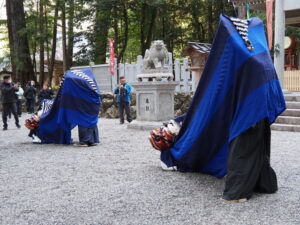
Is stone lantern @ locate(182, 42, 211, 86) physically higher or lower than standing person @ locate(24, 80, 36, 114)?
higher

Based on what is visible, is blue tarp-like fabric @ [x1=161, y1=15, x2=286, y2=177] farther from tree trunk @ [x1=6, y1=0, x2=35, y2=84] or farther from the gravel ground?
tree trunk @ [x1=6, y1=0, x2=35, y2=84]

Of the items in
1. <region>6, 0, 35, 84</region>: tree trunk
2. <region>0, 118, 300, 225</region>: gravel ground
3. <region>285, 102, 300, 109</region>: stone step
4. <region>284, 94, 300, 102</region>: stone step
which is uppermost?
<region>6, 0, 35, 84</region>: tree trunk

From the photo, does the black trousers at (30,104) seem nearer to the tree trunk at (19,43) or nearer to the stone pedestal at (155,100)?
the tree trunk at (19,43)

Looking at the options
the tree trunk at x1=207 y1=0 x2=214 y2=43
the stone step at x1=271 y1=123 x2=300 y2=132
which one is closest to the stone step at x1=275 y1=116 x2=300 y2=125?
the stone step at x1=271 y1=123 x2=300 y2=132

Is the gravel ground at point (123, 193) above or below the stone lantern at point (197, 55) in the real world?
below

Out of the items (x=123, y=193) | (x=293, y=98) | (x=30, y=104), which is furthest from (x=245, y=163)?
(x=30, y=104)

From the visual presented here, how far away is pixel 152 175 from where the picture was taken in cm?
555

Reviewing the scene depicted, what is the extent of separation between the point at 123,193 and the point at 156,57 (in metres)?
7.36

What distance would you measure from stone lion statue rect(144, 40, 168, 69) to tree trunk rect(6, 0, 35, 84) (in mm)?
12273

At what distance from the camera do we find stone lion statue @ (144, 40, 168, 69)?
37.8 ft

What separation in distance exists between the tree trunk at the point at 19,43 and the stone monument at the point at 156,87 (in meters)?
12.3

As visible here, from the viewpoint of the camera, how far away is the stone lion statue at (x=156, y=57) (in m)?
11.5

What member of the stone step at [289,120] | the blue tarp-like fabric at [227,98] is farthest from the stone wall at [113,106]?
the blue tarp-like fabric at [227,98]

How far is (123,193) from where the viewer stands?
15.2 ft
